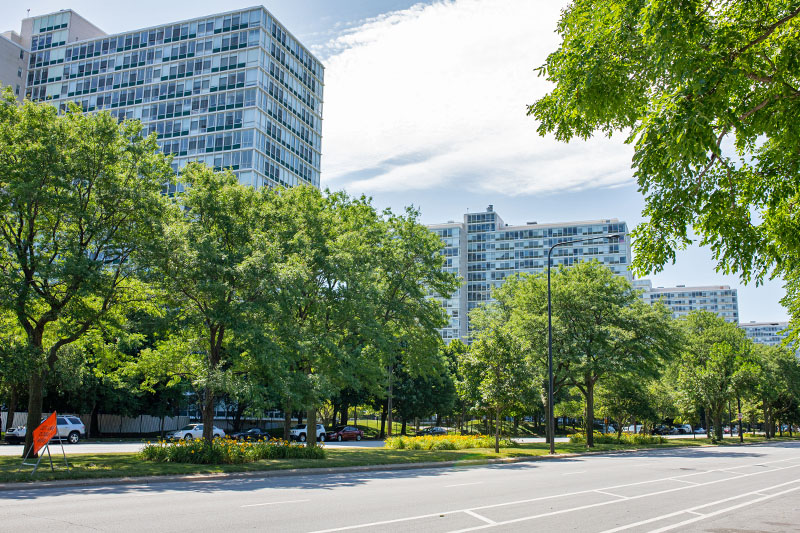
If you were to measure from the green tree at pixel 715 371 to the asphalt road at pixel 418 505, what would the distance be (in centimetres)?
4048

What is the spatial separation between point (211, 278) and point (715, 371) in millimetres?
53087

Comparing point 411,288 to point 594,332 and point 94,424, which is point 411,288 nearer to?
point 594,332

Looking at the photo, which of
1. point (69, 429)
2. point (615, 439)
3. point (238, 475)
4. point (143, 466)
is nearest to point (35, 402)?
point (143, 466)

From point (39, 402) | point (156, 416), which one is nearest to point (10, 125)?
point (39, 402)

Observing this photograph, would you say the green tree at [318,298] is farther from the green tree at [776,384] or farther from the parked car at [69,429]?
the green tree at [776,384]

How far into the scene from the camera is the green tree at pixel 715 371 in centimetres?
5681

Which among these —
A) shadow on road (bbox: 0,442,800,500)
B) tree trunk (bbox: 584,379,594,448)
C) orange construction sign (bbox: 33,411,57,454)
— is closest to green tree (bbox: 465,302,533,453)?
tree trunk (bbox: 584,379,594,448)

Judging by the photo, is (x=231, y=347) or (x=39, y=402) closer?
(x=39, y=402)

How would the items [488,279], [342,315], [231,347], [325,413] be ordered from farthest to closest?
[488,279]
[325,413]
[342,315]
[231,347]

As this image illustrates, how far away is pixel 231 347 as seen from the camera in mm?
24938

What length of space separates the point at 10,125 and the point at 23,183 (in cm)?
372

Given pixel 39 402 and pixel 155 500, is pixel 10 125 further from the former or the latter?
pixel 155 500

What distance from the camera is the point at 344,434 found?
51531 millimetres

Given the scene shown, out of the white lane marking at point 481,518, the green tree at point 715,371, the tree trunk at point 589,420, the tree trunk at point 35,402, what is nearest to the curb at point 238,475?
the tree trunk at point 35,402
